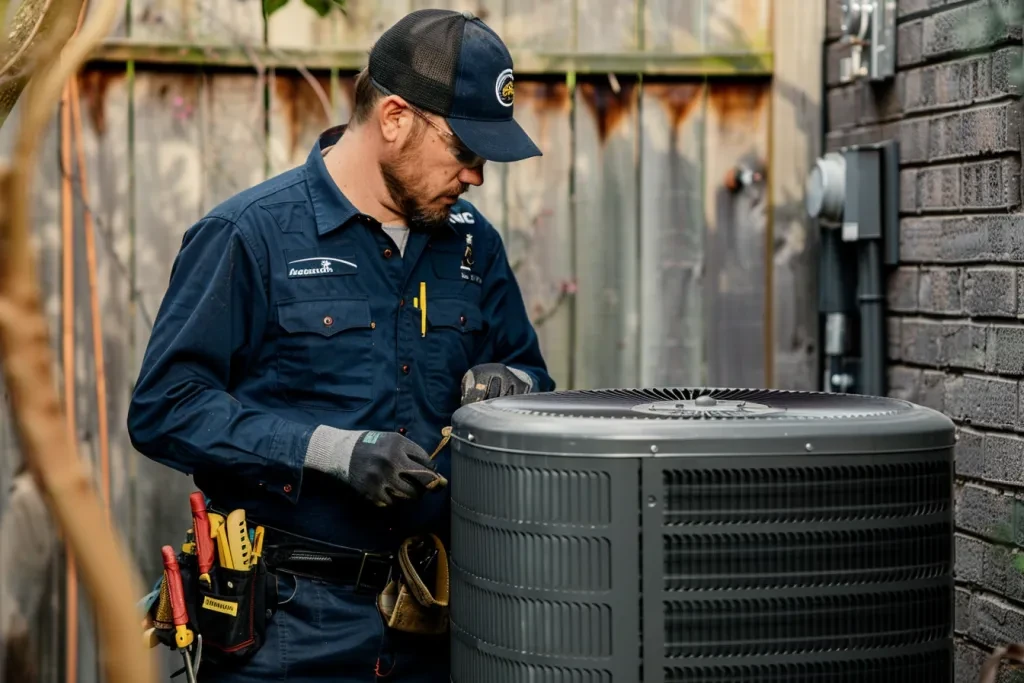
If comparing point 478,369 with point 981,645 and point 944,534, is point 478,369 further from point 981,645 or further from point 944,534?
point 981,645

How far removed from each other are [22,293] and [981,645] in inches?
105

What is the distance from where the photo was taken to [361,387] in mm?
2586

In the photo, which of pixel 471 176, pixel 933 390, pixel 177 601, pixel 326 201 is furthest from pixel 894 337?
pixel 177 601

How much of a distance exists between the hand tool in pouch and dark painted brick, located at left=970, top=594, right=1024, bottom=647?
65.1 inches

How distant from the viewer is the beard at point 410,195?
262cm

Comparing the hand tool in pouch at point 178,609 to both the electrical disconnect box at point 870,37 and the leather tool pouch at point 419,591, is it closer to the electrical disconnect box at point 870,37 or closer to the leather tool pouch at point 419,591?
the leather tool pouch at point 419,591

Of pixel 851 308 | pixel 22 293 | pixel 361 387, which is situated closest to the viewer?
pixel 22 293

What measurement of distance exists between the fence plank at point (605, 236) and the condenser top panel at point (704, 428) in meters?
1.67

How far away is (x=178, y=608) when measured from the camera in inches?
95.3

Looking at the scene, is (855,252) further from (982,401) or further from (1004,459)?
(1004,459)

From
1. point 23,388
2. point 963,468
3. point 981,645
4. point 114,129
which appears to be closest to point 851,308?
point 963,468

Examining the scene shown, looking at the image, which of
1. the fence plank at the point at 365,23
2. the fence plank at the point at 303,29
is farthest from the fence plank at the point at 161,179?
the fence plank at the point at 365,23

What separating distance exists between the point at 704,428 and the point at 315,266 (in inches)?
40.8

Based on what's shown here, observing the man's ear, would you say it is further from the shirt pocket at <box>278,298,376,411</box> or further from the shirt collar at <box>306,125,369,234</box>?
the shirt pocket at <box>278,298,376,411</box>
